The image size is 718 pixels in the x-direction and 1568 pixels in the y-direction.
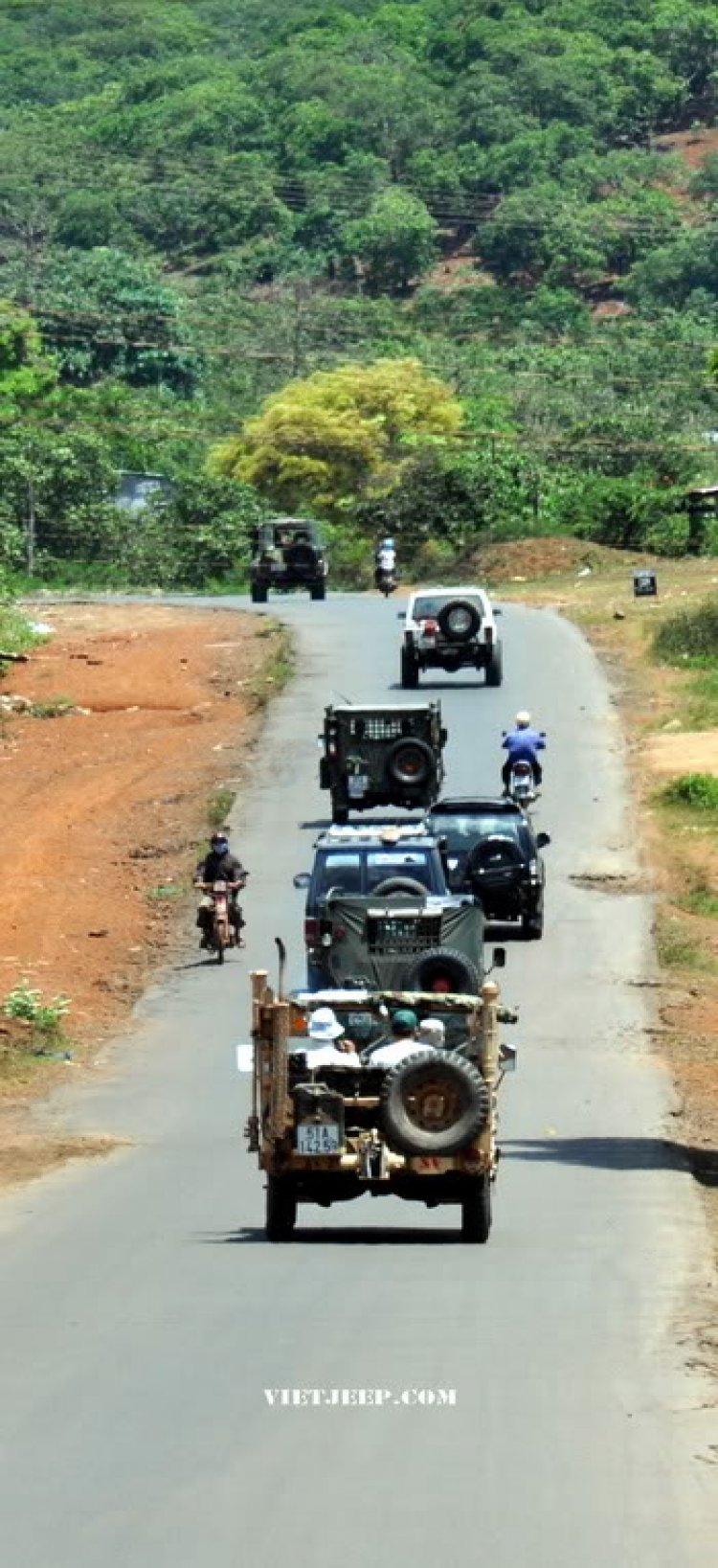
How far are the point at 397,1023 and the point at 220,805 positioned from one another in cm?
2764

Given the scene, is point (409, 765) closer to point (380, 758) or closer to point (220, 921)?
point (380, 758)

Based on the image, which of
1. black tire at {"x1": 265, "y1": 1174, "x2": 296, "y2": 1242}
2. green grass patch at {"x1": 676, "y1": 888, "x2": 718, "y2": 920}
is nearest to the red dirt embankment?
green grass patch at {"x1": 676, "y1": 888, "x2": 718, "y2": 920}

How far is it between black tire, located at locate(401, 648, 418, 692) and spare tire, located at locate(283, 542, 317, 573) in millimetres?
21315

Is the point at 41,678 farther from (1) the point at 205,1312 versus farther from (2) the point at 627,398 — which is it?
(2) the point at 627,398

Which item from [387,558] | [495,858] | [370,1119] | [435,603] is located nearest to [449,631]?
[435,603]

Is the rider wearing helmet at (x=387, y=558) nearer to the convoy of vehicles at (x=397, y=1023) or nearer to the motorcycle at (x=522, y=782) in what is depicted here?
the motorcycle at (x=522, y=782)

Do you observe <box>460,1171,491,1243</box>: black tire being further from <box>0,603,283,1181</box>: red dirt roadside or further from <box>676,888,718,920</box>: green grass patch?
<box>676,888,718,920</box>: green grass patch

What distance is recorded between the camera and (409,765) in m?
43.8

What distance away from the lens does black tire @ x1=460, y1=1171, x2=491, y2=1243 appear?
19.9 metres

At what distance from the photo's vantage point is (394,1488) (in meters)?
13.7

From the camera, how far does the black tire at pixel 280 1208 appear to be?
65.7ft

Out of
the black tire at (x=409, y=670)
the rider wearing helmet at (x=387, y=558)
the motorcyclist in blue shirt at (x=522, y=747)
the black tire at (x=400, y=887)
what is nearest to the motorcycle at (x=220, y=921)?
the black tire at (x=400, y=887)

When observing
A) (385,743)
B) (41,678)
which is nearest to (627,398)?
(41,678)

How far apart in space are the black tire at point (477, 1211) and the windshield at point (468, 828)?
1648 cm
